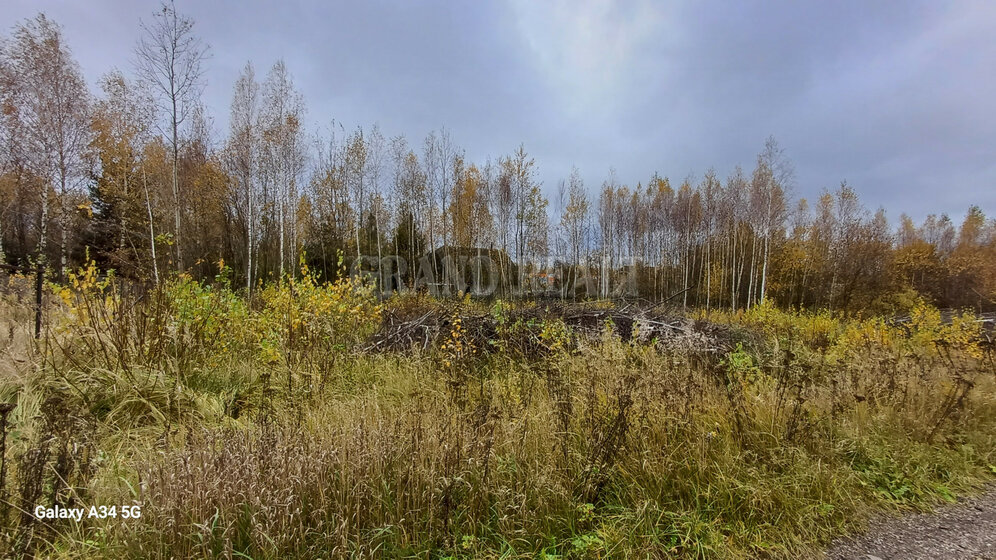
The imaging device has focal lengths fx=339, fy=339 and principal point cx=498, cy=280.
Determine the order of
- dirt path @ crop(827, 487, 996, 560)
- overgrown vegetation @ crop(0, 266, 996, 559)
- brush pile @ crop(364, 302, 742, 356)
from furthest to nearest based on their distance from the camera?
brush pile @ crop(364, 302, 742, 356) < dirt path @ crop(827, 487, 996, 560) < overgrown vegetation @ crop(0, 266, 996, 559)

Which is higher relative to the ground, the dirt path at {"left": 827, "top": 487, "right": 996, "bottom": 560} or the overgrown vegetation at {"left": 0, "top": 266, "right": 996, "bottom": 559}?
the overgrown vegetation at {"left": 0, "top": 266, "right": 996, "bottom": 559}

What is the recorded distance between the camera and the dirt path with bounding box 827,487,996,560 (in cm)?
204

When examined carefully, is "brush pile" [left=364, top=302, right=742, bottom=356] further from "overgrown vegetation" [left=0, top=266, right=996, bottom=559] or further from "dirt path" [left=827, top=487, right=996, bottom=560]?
"dirt path" [left=827, top=487, right=996, bottom=560]

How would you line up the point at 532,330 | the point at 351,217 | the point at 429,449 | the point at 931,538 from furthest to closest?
the point at 351,217 < the point at 532,330 < the point at 429,449 < the point at 931,538

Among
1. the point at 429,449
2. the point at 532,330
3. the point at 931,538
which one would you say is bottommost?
the point at 931,538

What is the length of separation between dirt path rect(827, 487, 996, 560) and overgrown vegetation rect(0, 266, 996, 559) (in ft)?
0.37

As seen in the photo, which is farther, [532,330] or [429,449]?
[532,330]

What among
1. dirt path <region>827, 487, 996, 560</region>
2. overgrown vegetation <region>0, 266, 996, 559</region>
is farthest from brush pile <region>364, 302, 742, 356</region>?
dirt path <region>827, 487, 996, 560</region>

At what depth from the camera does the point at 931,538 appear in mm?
2191

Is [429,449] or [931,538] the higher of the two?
[429,449]

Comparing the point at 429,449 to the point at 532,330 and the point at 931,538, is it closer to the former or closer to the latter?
the point at 931,538

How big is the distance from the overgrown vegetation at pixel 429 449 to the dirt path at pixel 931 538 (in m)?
0.11

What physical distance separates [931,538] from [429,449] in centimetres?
331

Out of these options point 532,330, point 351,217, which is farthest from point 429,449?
point 351,217
